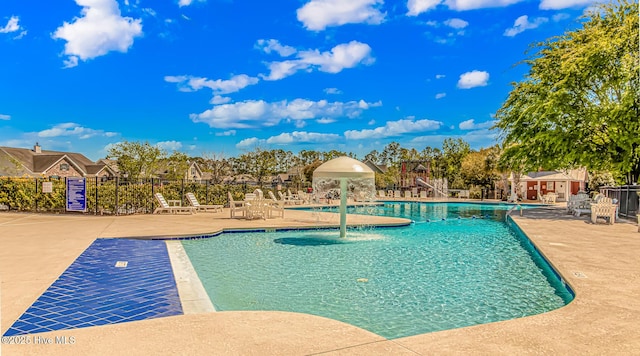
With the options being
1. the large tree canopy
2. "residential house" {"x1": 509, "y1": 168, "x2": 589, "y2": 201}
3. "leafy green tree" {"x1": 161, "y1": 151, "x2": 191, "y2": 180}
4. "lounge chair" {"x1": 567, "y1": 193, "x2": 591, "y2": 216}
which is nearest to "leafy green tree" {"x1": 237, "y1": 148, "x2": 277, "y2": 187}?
"leafy green tree" {"x1": 161, "y1": 151, "x2": 191, "y2": 180}

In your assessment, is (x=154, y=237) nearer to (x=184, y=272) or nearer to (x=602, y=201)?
(x=184, y=272)

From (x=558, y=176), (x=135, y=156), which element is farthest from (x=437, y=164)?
(x=135, y=156)

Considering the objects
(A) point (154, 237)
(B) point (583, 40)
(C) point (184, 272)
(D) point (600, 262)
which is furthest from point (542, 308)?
(B) point (583, 40)

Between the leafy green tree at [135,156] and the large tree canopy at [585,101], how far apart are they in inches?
1401

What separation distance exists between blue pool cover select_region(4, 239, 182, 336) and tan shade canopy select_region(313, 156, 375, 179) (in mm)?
4488

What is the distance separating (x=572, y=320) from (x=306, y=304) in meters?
3.02

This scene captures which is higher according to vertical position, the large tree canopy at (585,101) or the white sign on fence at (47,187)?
the large tree canopy at (585,101)

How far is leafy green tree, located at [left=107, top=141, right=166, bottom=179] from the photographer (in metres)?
43.4

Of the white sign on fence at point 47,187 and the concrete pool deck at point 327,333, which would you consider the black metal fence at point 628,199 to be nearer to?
the concrete pool deck at point 327,333

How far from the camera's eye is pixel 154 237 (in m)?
10.3

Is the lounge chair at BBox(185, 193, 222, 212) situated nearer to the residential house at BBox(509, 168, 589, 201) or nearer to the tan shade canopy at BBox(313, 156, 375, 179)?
the tan shade canopy at BBox(313, 156, 375, 179)

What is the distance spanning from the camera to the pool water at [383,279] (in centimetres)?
525

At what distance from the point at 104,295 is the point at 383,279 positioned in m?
4.11

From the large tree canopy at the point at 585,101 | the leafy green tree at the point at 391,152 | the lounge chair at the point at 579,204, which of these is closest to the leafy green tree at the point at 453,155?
the large tree canopy at the point at 585,101
